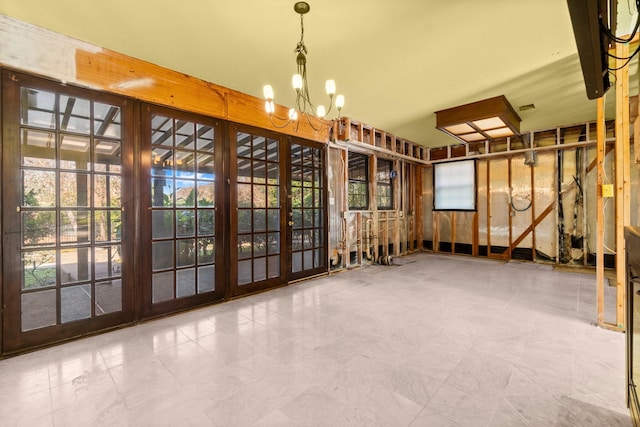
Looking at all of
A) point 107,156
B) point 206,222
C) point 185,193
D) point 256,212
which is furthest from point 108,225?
point 256,212

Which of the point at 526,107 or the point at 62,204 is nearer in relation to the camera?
the point at 62,204

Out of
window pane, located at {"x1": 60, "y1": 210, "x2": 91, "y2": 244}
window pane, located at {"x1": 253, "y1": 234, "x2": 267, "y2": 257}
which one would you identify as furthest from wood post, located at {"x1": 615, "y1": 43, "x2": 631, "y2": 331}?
window pane, located at {"x1": 60, "y1": 210, "x2": 91, "y2": 244}

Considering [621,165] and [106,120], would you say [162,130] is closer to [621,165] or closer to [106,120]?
[106,120]

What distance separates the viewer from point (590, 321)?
306 centimetres

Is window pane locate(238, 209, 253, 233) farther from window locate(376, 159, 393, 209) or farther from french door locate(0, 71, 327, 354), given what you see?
window locate(376, 159, 393, 209)

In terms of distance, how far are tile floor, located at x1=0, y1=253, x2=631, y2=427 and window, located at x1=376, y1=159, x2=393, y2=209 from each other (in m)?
3.72

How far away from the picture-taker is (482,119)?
4727 millimetres

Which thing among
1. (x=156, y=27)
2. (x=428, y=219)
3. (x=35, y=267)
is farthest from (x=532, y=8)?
(x=428, y=219)

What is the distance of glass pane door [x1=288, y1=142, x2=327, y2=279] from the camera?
4.86 meters

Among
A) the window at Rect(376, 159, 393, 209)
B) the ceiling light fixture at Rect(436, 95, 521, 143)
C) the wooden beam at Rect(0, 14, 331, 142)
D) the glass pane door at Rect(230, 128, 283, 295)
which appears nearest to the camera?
the wooden beam at Rect(0, 14, 331, 142)

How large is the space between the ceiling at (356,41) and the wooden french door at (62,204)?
73cm

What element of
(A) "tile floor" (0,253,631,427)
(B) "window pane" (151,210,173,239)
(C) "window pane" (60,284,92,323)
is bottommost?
(A) "tile floor" (0,253,631,427)

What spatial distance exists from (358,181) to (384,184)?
109 centimetres

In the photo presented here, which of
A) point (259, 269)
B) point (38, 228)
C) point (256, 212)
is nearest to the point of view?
point (38, 228)
